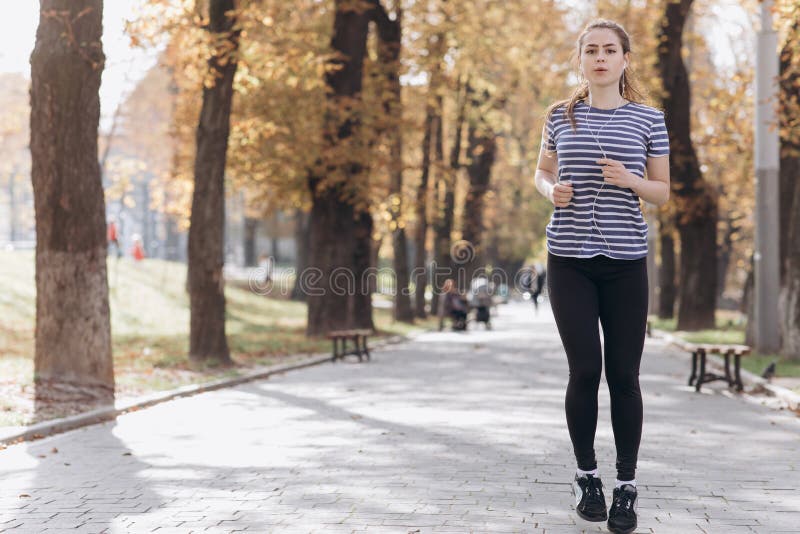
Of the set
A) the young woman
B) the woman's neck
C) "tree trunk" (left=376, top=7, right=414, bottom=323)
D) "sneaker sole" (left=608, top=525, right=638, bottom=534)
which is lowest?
"sneaker sole" (left=608, top=525, right=638, bottom=534)

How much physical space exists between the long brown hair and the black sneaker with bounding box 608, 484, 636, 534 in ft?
5.38

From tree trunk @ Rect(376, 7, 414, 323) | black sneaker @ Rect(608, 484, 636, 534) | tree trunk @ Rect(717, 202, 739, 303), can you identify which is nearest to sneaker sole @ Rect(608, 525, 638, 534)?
black sneaker @ Rect(608, 484, 636, 534)

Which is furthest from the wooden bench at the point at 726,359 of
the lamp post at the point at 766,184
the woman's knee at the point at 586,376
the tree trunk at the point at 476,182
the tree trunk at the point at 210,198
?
the tree trunk at the point at 476,182

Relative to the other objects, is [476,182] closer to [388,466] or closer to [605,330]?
[388,466]

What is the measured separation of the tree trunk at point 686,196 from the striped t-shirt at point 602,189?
66.8 feet

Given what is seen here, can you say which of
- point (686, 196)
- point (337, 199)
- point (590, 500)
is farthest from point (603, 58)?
point (686, 196)

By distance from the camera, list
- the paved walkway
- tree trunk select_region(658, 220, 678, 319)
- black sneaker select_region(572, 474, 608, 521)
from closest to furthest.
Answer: black sneaker select_region(572, 474, 608, 521), the paved walkway, tree trunk select_region(658, 220, 678, 319)

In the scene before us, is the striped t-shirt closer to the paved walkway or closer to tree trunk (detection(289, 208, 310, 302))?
the paved walkway

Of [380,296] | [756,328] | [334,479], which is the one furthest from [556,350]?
[380,296]

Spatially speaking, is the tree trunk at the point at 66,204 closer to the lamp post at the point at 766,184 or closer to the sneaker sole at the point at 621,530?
the sneaker sole at the point at 621,530

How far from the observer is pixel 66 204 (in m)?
11.5

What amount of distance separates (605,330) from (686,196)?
21775mm

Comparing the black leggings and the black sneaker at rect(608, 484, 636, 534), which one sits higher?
the black leggings

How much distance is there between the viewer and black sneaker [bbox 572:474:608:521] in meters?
5.25
